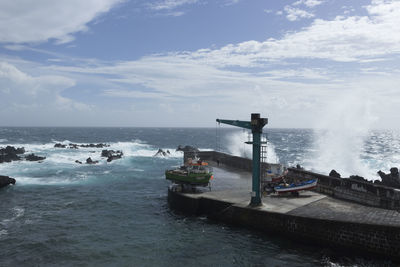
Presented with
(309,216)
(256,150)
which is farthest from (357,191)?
(256,150)

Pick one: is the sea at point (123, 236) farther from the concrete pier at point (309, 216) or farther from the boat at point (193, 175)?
the boat at point (193, 175)

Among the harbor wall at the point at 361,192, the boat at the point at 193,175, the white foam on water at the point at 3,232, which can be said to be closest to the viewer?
the harbor wall at the point at 361,192

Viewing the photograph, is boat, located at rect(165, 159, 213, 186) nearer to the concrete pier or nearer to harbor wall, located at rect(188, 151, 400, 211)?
the concrete pier

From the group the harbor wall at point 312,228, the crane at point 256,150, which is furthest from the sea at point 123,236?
the crane at point 256,150

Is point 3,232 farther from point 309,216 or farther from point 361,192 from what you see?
point 361,192

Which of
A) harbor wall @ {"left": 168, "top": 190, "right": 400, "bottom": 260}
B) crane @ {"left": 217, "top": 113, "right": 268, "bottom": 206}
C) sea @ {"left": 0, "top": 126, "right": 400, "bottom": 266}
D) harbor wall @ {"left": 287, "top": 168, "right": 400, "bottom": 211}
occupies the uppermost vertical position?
crane @ {"left": 217, "top": 113, "right": 268, "bottom": 206}

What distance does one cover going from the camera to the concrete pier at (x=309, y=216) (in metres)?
13.9

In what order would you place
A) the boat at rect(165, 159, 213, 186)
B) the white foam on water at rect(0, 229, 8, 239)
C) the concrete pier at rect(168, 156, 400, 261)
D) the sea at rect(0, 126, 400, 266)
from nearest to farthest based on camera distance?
the concrete pier at rect(168, 156, 400, 261) → the sea at rect(0, 126, 400, 266) → the white foam on water at rect(0, 229, 8, 239) → the boat at rect(165, 159, 213, 186)

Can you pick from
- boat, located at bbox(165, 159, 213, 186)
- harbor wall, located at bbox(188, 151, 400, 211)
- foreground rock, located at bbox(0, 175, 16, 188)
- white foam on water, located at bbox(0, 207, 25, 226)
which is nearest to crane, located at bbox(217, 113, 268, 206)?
harbor wall, located at bbox(188, 151, 400, 211)

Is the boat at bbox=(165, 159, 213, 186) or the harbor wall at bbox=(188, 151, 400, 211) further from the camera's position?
the boat at bbox=(165, 159, 213, 186)

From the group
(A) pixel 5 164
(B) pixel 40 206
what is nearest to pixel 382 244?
(B) pixel 40 206

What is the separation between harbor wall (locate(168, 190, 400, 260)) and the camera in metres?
13.7

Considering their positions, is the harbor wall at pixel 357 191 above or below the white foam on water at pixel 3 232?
above

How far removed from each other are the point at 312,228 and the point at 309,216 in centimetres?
63
